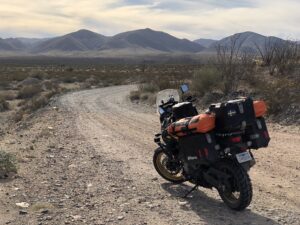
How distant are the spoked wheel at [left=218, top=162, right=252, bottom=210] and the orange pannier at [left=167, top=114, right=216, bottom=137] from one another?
59cm

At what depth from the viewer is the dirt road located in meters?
6.55

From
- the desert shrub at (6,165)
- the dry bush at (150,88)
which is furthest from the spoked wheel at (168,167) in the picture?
the dry bush at (150,88)

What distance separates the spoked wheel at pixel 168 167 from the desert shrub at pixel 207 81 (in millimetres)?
15064

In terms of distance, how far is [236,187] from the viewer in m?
6.49

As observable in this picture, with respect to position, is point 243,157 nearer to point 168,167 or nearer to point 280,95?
point 168,167

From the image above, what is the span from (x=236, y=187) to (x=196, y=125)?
99 cm

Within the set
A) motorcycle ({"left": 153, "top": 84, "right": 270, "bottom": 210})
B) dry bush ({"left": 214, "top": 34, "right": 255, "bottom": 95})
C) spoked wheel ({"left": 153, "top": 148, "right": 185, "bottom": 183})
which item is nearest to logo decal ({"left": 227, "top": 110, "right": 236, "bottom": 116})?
motorcycle ({"left": 153, "top": 84, "right": 270, "bottom": 210})

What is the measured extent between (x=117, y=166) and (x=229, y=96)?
12.1 m

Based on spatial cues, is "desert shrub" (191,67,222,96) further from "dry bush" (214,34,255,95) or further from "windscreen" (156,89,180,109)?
"windscreen" (156,89,180,109)

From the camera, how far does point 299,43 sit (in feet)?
98.2

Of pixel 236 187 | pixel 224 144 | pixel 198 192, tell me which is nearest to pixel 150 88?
pixel 198 192

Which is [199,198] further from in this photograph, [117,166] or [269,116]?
[269,116]

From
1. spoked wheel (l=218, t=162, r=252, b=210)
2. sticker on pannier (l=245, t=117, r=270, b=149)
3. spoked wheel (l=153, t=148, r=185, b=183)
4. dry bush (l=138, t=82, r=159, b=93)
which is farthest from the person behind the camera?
dry bush (l=138, t=82, r=159, b=93)

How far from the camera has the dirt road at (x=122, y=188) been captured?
6547mm
